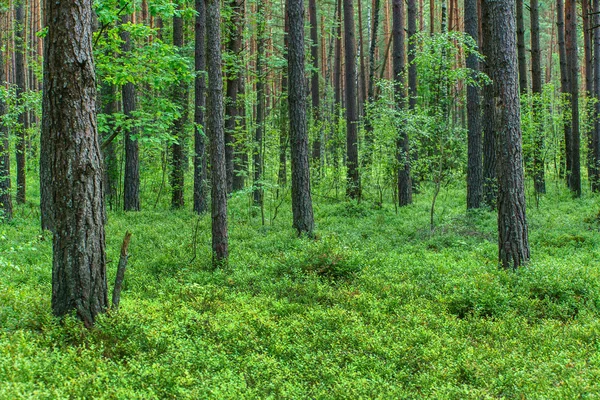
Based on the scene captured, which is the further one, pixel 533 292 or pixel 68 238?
pixel 533 292

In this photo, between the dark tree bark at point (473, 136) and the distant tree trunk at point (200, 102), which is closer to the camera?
the dark tree bark at point (473, 136)

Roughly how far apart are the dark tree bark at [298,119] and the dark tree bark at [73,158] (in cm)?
646

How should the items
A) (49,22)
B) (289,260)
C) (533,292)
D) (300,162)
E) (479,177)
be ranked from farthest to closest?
1. (479,177)
2. (300,162)
3. (289,260)
4. (533,292)
5. (49,22)

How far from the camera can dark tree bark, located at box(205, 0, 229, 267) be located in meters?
9.17

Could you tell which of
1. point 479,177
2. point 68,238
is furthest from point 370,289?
point 479,177

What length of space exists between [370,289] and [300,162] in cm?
474

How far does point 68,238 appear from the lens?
547 centimetres

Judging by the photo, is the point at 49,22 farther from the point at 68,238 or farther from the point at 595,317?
the point at 595,317

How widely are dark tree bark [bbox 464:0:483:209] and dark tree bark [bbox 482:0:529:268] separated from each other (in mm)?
6366

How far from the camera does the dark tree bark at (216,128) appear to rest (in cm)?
917

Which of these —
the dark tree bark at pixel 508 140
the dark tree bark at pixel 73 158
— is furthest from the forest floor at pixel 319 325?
the dark tree bark at pixel 508 140

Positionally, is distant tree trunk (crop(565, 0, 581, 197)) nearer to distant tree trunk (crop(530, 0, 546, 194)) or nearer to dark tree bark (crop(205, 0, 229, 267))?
distant tree trunk (crop(530, 0, 546, 194))

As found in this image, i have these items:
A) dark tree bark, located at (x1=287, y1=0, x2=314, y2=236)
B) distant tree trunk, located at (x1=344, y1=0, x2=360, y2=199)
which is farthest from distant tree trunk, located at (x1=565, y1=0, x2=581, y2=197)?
dark tree bark, located at (x1=287, y1=0, x2=314, y2=236)

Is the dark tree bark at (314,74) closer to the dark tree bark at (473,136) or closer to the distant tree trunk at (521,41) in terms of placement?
the dark tree bark at (473,136)
